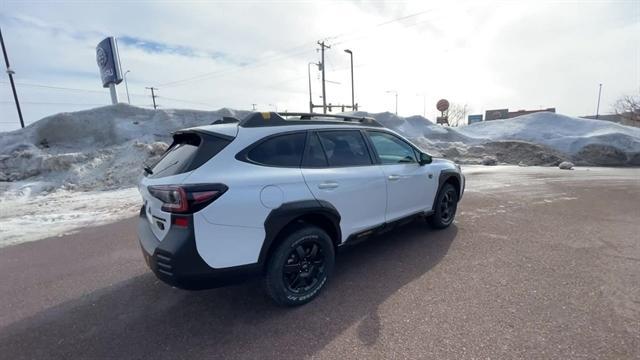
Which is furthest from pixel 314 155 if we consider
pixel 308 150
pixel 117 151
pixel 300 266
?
pixel 117 151

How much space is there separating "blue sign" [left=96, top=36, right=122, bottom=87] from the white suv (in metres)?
19.2

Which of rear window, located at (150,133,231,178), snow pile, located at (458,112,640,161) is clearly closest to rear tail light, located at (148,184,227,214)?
rear window, located at (150,133,231,178)

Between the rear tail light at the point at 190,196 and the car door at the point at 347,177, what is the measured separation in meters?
0.88

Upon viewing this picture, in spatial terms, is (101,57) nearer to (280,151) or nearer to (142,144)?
(142,144)

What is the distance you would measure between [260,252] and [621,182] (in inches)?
454

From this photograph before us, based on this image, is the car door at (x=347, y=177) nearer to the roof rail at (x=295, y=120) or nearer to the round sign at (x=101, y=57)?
the roof rail at (x=295, y=120)

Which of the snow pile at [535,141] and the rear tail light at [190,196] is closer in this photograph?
the rear tail light at [190,196]

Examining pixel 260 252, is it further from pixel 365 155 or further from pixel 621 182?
pixel 621 182

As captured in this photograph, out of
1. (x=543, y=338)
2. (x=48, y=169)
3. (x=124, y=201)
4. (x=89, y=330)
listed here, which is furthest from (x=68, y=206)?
(x=543, y=338)

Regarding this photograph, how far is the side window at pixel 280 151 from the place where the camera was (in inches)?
111

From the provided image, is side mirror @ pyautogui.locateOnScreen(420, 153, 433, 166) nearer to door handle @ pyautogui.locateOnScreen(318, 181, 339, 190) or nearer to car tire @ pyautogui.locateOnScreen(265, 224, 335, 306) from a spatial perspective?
door handle @ pyautogui.locateOnScreen(318, 181, 339, 190)

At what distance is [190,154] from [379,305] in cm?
227

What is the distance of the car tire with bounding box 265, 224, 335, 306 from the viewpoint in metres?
2.85

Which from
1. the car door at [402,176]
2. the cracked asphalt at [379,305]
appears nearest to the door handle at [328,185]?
the car door at [402,176]
